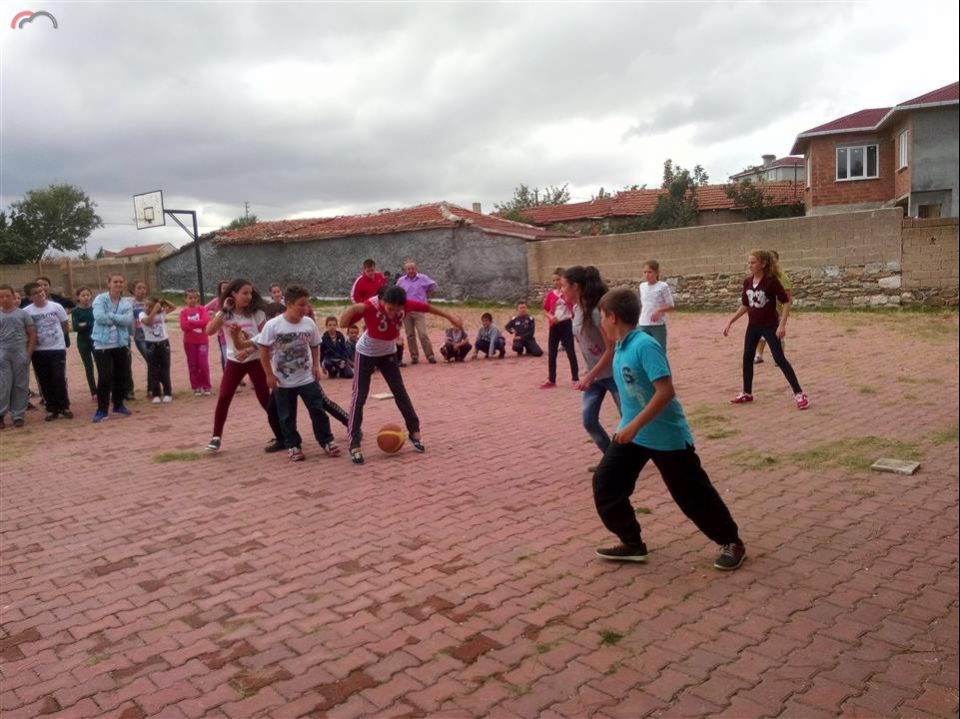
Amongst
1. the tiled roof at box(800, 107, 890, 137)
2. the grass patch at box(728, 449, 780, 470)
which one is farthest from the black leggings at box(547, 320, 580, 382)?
the tiled roof at box(800, 107, 890, 137)

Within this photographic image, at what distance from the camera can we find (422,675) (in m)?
3.60

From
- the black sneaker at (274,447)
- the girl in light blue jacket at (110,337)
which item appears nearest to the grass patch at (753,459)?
the black sneaker at (274,447)

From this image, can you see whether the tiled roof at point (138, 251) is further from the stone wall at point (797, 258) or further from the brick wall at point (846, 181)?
the brick wall at point (846, 181)

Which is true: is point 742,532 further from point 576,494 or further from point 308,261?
point 308,261

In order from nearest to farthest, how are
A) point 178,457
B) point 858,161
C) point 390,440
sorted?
point 858,161 → point 390,440 → point 178,457

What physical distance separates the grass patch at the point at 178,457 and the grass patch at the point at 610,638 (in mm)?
5639

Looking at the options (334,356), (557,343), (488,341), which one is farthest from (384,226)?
(557,343)

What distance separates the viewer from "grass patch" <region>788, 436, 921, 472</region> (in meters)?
6.63

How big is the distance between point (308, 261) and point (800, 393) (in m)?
23.4

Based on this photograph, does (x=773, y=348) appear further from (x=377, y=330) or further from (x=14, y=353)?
(x=14, y=353)

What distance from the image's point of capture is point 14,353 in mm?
10641

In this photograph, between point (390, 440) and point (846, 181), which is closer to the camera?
point (846, 181)

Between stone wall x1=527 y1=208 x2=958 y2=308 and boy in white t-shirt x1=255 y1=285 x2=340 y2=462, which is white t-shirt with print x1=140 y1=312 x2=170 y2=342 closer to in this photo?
boy in white t-shirt x1=255 y1=285 x2=340 y2=462

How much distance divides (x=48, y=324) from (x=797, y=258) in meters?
15.9
